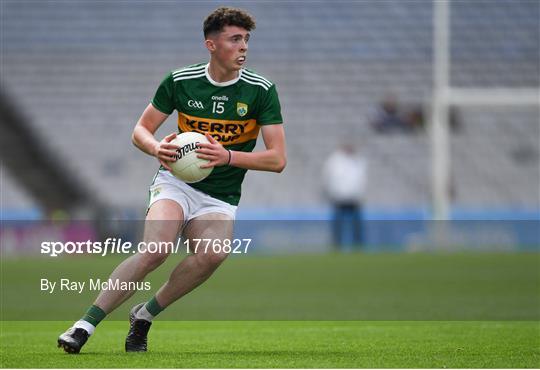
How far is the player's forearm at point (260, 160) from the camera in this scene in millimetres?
6766

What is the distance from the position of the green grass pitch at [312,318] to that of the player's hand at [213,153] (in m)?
1.10

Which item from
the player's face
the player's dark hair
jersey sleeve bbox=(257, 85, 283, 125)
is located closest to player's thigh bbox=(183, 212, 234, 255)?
jersey sleeve bbox=(257, 85, 283, 125)

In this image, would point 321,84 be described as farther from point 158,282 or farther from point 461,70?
point 158,282

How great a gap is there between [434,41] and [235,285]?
14.5m

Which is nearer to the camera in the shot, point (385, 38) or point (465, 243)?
point (465, 243)

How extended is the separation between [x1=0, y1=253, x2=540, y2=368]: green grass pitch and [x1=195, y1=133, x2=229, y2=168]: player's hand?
110 cm

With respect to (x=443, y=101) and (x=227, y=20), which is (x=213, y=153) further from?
(x=443, y=101)

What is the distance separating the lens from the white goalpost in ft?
78.1

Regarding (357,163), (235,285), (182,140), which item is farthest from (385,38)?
(182,140)

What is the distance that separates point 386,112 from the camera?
1011 inches

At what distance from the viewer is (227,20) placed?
6.89m

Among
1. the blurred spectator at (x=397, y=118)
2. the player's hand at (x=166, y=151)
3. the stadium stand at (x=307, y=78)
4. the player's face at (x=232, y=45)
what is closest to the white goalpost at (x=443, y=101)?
the blurred spectator at (x=397, y=118)

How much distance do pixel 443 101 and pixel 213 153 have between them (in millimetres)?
18127

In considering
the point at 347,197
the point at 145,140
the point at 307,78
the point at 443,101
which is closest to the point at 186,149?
the point at 145,140
